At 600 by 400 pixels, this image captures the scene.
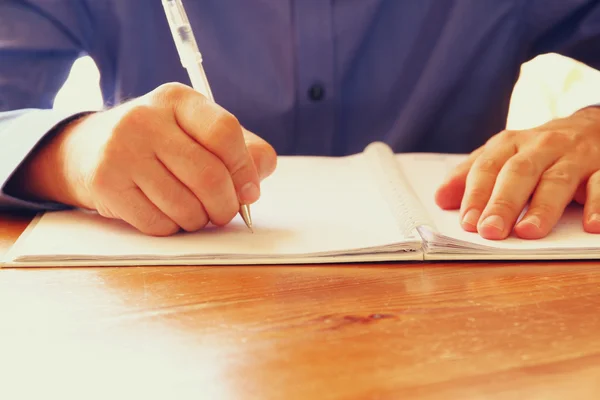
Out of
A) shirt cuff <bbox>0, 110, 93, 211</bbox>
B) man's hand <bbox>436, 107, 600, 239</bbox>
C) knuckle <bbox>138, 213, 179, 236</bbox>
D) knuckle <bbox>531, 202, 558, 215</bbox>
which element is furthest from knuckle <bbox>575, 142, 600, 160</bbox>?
shirt cuff <bbox>0, 110, 93, 211</bbox>

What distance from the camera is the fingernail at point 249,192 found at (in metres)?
0.62

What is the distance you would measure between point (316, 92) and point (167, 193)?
50cm

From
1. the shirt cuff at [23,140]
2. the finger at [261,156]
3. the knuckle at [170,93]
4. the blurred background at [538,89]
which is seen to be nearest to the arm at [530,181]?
the finger at [261,156]

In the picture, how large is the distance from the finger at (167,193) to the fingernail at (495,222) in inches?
10.0

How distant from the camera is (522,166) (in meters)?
0.66

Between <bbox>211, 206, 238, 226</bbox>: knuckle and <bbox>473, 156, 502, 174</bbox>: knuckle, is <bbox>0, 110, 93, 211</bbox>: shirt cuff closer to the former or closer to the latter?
<bbox>211, 206, 238, 226</bbox>: knuckle

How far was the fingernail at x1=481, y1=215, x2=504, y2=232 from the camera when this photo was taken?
1.96 ft

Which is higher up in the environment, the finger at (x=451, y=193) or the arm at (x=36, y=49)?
the arm at (x=36, y=49)

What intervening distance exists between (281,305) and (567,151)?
384 mm

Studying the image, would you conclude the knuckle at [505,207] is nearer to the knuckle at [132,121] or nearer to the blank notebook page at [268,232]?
the blank notebook page at [268,232]

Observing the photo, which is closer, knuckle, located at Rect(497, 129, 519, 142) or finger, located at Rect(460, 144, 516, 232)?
finger, located at Rect(460, 144, 516, 232)

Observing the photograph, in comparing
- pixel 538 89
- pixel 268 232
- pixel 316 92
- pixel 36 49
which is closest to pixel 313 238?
pixel 268 232

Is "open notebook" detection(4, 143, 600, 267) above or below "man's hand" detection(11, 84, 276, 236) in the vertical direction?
below

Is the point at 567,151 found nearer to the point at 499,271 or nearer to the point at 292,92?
the point at 499,271
